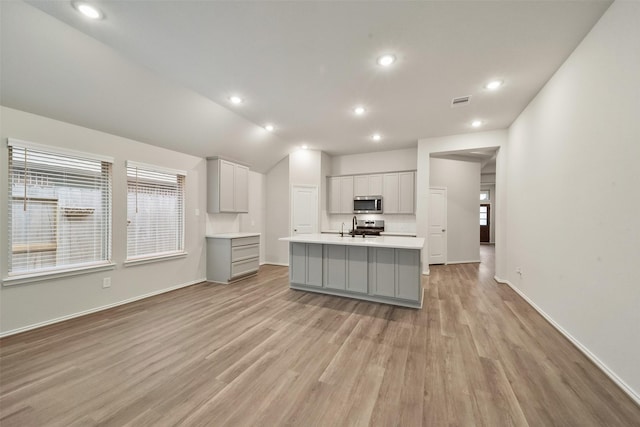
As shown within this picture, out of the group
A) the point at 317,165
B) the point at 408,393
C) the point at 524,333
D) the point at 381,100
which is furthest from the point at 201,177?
the point at 524,333

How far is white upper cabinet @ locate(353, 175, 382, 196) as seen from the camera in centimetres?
625

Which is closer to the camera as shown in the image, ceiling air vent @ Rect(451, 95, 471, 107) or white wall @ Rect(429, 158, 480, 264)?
ceiling air vent @ Rect(451, 95, 471, 107)

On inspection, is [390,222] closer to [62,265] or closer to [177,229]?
[177,229]

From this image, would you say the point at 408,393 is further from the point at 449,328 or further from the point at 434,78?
the point at 434,78

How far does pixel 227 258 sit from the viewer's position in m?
4.67

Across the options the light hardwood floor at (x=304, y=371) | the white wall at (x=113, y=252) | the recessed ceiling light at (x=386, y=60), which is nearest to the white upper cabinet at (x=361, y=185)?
the light hardwood floor at (x=304, y=371)

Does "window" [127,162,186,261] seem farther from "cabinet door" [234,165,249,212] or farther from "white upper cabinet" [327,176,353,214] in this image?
"white upper cabinet" [327,176,353,214]

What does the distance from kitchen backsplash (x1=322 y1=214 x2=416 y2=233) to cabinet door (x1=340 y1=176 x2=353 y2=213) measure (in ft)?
1.07

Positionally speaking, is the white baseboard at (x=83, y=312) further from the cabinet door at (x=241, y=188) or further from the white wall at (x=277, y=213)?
the white wall at (x=277, y=213)

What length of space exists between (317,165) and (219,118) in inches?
111

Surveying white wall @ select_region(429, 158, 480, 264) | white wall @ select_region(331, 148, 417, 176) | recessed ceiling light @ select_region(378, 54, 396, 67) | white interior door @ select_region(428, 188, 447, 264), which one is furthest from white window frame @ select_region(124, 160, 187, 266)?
white wall @ select_region(429, 158, 480, 264)

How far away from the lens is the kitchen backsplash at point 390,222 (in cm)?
616

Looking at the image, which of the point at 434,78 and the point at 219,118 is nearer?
the point at 434,78

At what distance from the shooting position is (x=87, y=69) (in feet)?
8.41
